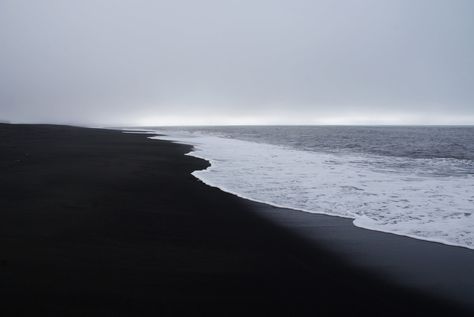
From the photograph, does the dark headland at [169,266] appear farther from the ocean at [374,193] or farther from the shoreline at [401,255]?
the ocean at [374,193]

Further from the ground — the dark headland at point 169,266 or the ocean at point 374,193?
the dark headland at point 169,266

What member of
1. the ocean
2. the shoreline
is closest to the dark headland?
the shoreline

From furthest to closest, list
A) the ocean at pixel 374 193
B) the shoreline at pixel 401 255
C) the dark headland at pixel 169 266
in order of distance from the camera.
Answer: the ocean at pixel 374 193 → the shoreline at pixel 401 255 → the dark headland at pixel 169 266

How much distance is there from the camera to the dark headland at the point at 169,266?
4461mm

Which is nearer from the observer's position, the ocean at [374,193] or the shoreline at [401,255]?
the shoreline at [401,255]

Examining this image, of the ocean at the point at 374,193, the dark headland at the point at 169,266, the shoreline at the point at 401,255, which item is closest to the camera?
the dark headland at the point at 169,266

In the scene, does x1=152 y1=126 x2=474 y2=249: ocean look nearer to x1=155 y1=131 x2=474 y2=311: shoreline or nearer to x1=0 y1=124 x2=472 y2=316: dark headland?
x1=155 y1=131 x2=474 y2=311: shoreline

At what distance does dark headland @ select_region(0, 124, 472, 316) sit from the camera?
176 inches

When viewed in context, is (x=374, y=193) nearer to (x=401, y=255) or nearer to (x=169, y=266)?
(x=401, y=255)

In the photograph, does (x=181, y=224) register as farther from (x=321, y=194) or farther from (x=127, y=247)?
(x=321, y=194)

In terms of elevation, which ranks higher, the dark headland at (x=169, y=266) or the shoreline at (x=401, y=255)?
the dark headland at (x=169, y=266)

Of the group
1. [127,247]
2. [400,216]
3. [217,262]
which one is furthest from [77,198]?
[400,216]

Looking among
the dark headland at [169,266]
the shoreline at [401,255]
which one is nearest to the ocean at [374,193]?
the shoreline at [401,255]

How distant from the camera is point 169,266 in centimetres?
562
